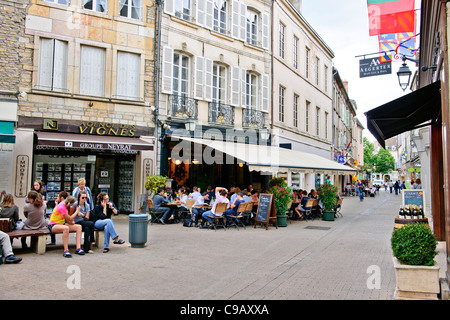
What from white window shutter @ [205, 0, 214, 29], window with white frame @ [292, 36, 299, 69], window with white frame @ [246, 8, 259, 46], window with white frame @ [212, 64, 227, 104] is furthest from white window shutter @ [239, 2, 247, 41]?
window with white frame @ [292, 36, 299, 69]

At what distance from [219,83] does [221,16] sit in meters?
3.17

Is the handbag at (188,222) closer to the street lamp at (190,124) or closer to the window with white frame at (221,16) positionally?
the street lamp at (190,124)

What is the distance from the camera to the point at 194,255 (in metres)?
7.37

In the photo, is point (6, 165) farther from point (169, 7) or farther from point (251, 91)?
point (251, 91)

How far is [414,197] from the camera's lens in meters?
9.12

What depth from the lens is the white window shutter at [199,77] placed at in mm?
15289

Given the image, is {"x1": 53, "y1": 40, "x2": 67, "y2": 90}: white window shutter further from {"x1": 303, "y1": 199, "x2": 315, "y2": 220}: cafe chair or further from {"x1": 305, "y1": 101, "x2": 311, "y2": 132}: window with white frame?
{"x1": 305, "y1": 101, "x2": 311, "y2": 132}: window with white frame

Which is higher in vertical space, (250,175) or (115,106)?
(115,106)

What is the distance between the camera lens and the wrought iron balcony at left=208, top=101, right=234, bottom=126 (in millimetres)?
15898

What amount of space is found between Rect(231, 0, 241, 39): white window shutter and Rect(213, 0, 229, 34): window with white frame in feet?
1.08

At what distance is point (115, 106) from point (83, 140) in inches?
80.7

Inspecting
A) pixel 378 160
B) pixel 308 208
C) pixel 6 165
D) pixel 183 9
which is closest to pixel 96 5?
pixel 183 9
